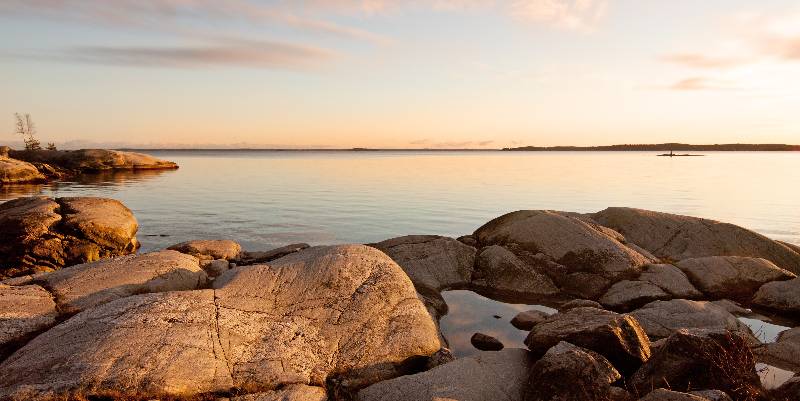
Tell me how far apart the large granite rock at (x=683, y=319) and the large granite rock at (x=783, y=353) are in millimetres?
441

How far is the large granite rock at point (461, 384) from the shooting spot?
6.35 metres

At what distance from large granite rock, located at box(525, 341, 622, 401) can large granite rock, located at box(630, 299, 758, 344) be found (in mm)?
3574

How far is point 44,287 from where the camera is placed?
8.18 metres

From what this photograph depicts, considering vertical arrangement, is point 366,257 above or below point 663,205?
above

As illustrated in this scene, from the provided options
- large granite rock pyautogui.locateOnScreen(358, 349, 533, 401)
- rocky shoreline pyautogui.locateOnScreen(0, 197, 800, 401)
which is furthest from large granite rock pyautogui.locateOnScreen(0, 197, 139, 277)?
large granite rock pyautogui.locateOnScreen(358, 349, 533, 401)

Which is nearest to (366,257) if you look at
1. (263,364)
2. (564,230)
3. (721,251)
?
(263,364)

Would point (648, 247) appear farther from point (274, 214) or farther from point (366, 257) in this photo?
point (274, 214)

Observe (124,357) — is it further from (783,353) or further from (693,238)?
(693,238)

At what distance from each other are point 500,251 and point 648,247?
223 inches

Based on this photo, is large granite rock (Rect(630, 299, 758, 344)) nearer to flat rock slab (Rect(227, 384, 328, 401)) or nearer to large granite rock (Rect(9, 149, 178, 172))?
flat rock slab (Rect(227, 384, 328, 401))

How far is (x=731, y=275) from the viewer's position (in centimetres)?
1216

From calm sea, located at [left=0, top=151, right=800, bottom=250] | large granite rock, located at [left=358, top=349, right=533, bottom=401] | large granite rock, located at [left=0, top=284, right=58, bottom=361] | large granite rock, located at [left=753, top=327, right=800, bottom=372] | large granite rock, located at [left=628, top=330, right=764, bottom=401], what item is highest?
large granite rock, located at [left=0, top=284, right=58, bottom=361]

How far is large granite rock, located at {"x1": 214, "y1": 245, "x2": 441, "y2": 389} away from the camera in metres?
6.45

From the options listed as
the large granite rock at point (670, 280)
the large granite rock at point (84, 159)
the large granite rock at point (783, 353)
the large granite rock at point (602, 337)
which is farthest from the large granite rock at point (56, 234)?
the large granite rock at point (84, 159)
